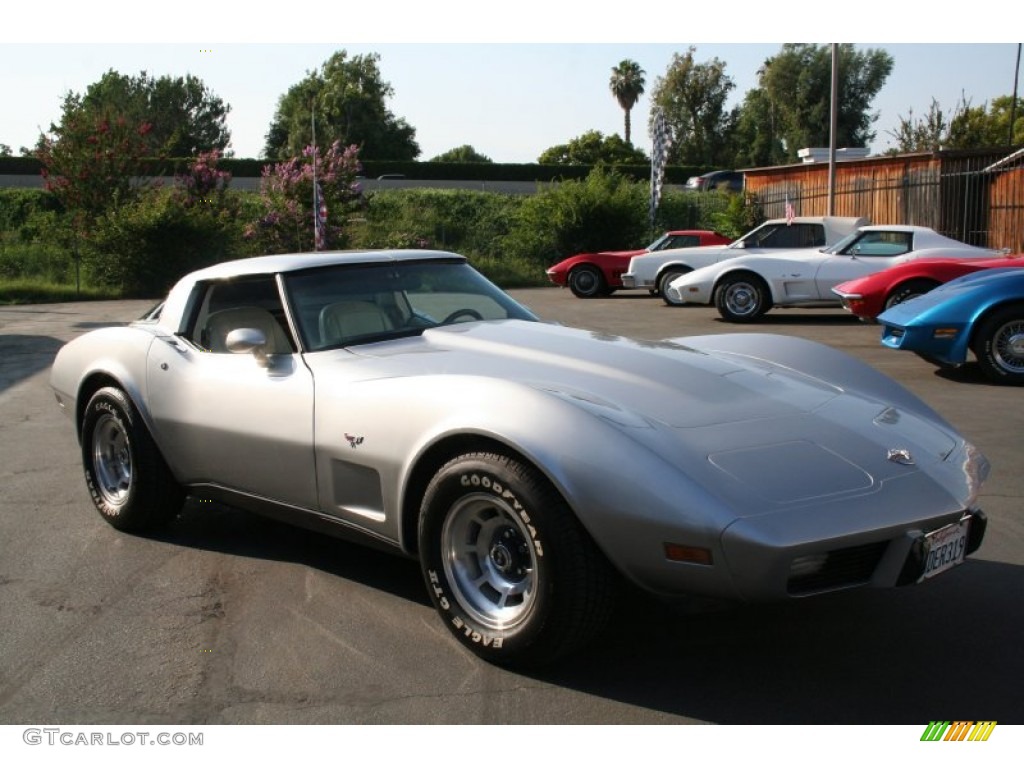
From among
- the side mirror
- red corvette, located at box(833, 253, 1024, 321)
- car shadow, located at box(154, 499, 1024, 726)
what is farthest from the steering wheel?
red corvette, located at box(833, 253, 1024, 321)

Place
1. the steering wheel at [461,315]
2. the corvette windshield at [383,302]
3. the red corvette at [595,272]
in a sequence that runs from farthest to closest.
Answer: the red corvette at [595,272], the steering wheel at [461,315], the corvette windshield at [383,302]

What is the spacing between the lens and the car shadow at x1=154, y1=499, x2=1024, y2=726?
322 cm

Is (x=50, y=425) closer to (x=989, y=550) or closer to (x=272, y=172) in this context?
(x=989, y=550)

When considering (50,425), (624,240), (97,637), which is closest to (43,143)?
(624,240)

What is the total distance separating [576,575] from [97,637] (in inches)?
72.5

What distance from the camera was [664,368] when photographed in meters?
4.09

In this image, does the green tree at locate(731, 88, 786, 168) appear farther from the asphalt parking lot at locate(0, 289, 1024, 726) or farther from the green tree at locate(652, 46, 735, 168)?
the asphalt parking lot at locate(0, 289, 1024, 726)

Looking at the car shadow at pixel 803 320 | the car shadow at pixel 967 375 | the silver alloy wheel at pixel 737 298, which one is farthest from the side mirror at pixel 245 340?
the silver alloy wheel at pixel 737 298

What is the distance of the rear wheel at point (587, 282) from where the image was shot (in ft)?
71.1

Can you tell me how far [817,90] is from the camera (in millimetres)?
69625

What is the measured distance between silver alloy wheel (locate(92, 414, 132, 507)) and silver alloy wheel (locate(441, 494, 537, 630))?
7.67 feet

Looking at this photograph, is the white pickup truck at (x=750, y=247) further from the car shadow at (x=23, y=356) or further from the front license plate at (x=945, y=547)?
the front license plate at (x=945, y=547)
